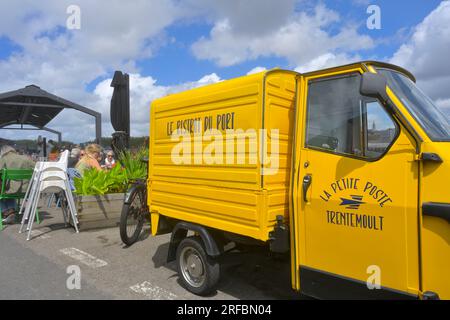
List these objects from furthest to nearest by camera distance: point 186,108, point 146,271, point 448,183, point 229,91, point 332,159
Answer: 1. point 146,271
2. point 186,108
3. point 229,91
4. point 332,159
5. point 448,183

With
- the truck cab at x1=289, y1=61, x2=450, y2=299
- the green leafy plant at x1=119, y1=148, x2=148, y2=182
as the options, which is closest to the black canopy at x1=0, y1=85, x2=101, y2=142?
the green leafy plant at x1=119, y1=148, x2=148, y2=182

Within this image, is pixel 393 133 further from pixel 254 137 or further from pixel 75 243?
pixel 75 243

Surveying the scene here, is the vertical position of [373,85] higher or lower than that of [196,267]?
higher

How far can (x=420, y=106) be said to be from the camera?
9.63 feet

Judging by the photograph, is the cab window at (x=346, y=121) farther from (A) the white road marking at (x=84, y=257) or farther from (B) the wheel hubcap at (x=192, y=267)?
(A) the white road marking at (x=84, y=257)

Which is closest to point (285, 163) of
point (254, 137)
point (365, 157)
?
point (254, 137)

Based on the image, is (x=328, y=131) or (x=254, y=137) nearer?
(x=328, y=131)

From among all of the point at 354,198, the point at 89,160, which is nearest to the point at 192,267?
the point at 354,198

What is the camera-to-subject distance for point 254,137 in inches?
137

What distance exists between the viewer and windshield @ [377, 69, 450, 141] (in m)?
2.75

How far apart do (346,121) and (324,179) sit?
521 millimetres

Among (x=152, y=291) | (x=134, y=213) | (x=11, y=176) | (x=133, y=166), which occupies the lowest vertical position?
(x=152, y=291)

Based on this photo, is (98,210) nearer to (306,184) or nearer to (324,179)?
(306,184)
